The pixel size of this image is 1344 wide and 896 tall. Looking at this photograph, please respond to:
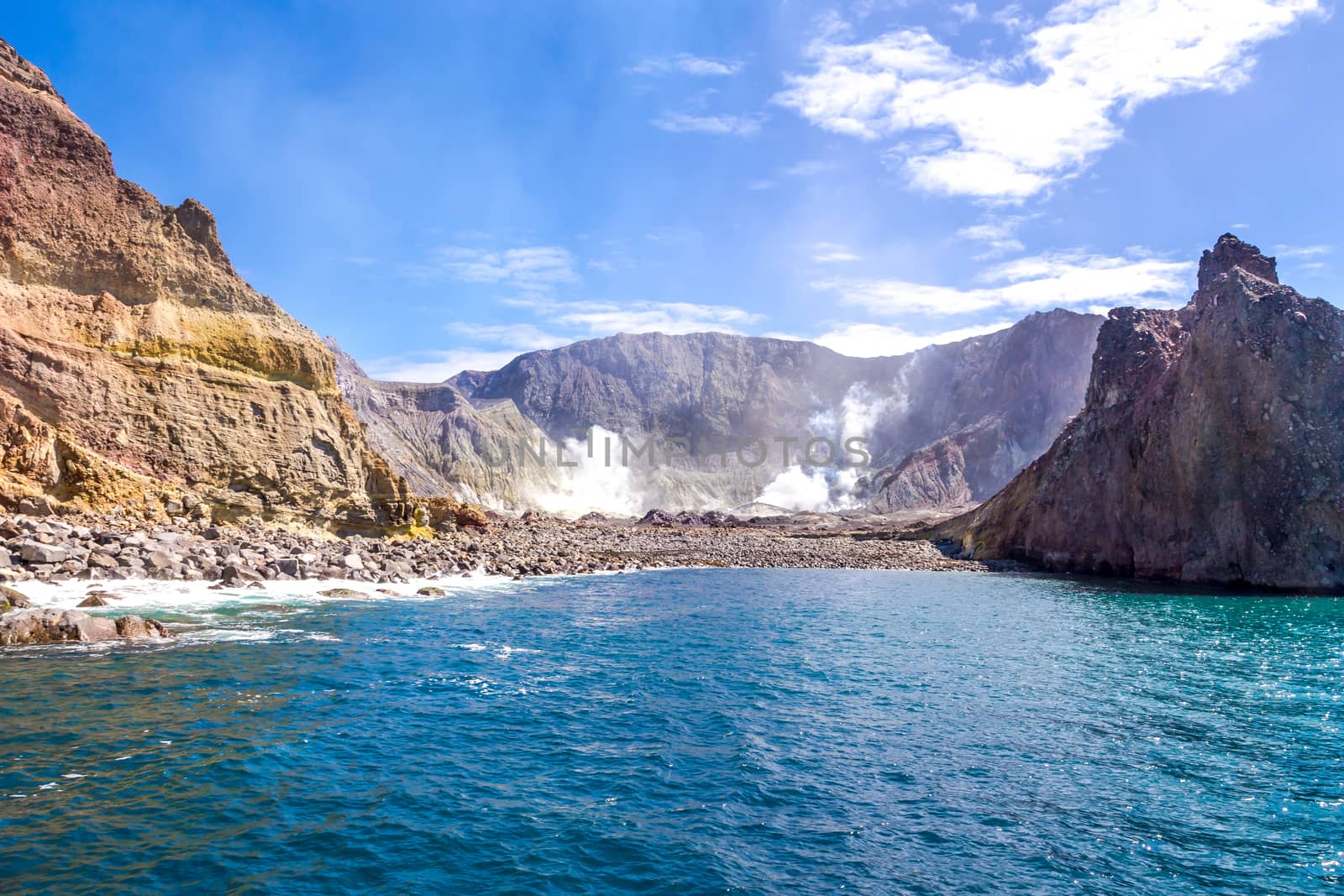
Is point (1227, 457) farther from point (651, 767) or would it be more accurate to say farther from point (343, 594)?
point (343, 594)

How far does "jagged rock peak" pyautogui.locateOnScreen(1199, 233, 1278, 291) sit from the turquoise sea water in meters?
47.2

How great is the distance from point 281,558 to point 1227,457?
5126 centimetres

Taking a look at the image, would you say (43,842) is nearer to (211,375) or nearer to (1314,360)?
(211,375)

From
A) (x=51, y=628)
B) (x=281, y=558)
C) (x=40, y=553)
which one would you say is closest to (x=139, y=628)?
(x=51, y=628)

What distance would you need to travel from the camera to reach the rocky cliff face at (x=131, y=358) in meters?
31.3

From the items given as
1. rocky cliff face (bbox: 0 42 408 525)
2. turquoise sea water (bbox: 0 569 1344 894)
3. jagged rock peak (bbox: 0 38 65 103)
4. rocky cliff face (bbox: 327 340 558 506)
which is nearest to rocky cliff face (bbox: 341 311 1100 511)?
rocky cliff face (bbox: 327 340 558 506)

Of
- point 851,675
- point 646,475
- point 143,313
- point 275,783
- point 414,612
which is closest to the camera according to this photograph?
point 275,783

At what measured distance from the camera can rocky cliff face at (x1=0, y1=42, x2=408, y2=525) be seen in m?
31.3

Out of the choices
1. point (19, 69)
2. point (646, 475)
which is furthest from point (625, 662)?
point (646, 475)

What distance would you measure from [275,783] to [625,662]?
11095 millimetres

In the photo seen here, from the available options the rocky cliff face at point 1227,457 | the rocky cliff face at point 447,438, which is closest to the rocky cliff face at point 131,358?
the rocky cliff face at point 1227,457

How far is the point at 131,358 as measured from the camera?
35.1 metres

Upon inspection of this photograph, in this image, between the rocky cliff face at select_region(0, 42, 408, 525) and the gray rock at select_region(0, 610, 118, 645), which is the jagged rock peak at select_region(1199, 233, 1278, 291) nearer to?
the rocky cliff face at select_region(0, 42, 408, 525)

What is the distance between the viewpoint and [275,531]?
3772 centimetres
